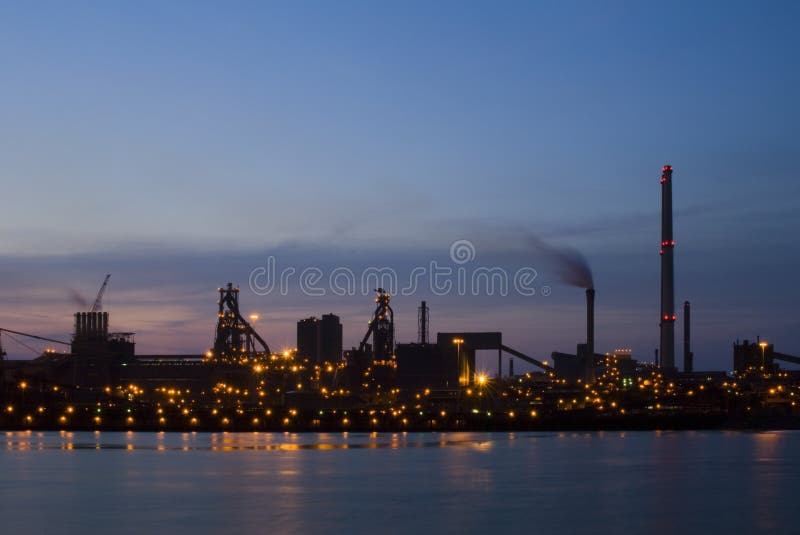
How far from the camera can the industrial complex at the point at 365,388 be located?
501 ft

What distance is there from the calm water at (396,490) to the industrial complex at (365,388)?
187ft

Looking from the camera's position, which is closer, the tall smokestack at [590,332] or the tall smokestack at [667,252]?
the tall smokestack at [667,252]

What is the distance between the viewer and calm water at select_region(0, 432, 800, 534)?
43281 millimetres

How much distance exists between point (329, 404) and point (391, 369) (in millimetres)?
13349

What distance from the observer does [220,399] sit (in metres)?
173

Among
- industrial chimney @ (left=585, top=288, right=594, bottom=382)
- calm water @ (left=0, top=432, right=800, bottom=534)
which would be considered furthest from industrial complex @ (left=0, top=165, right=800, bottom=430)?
calm water @ (left=0, top=432, right=800, bottom=534)

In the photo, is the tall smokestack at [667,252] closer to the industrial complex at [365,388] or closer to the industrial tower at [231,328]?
the industrial complex at [365,388]

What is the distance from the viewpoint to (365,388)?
171500 mm

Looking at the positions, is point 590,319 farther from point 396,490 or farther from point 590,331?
point 396,490

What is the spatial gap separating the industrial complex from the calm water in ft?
187

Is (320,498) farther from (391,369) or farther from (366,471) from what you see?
(391,369)

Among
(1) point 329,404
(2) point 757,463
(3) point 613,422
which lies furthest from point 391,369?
(2) point 757,463

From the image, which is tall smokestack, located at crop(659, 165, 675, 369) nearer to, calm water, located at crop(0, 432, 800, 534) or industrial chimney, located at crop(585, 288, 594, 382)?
industrial chimney, located at crop(585, 288, 594, 382)

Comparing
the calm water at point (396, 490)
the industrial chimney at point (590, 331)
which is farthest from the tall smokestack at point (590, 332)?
the calm water at point (396, 490)
